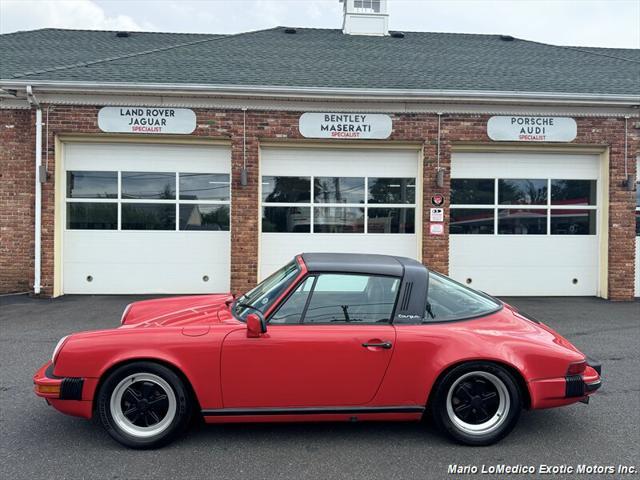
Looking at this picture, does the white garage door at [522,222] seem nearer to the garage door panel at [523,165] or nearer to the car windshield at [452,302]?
the garage door panel at [523,165]

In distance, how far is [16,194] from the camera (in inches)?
377

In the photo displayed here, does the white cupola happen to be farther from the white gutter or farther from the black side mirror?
the black side mirror

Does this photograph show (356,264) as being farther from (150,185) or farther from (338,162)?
(150,185)

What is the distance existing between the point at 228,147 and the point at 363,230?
319cm

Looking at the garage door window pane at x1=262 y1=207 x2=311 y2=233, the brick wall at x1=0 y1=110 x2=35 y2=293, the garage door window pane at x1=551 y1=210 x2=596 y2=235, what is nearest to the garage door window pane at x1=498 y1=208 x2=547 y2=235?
the garage door window pane at x1=551 y1=210 x2=596 y2=235

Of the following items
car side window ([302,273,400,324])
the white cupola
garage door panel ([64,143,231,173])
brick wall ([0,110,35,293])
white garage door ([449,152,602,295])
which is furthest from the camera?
the white cupola

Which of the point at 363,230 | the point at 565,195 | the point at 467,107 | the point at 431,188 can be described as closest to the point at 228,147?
the point at 363,230

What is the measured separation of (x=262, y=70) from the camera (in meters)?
10.3

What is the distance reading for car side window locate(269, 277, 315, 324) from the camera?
344 cm

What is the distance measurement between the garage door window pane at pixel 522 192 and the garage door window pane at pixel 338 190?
2948 millimetres

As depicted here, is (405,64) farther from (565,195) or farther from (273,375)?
→ (273,375)

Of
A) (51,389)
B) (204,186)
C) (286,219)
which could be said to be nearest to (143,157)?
(204,186)

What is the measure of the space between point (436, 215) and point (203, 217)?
4679 millimetres

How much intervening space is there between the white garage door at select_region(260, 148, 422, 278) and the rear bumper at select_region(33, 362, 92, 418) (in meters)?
6.76
